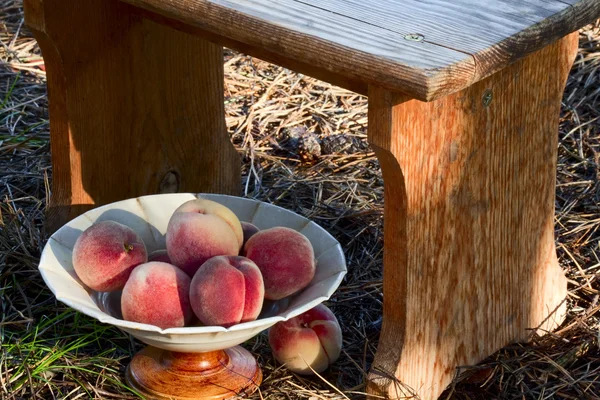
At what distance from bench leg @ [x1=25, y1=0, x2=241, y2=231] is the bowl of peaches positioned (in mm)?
353

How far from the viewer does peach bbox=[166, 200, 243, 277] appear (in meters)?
1.71

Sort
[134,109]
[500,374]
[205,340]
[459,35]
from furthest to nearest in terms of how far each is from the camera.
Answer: [134,109], [500,374], [205,340], [459,35]

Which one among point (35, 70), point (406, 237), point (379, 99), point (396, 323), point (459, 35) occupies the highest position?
point (459, 35)

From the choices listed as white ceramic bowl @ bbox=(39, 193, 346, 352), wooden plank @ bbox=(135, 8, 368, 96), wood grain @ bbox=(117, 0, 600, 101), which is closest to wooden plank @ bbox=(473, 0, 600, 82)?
wood grain @ bbox=(117, 0, 600, 101)

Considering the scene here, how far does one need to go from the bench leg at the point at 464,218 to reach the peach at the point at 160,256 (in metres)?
0.43

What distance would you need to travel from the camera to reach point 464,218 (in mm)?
1747

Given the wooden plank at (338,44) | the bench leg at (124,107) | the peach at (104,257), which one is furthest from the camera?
the bench leg at (124,107)

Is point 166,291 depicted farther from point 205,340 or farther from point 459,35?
point 459,35

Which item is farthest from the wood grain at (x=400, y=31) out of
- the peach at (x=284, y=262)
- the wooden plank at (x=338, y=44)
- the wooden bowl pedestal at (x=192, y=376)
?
the wooden bowl pedestal at (x=192, y=376)

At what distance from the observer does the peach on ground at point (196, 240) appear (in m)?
1.71

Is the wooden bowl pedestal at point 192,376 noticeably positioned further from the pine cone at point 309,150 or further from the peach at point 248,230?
the pine cone at point 309,150

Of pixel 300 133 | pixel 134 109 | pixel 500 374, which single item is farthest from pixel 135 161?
pixel 500 374

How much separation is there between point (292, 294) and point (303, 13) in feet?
1.76

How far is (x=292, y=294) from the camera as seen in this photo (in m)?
1.77
